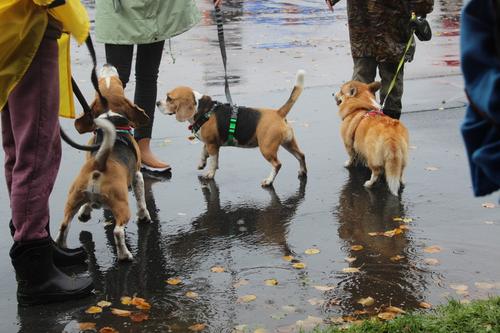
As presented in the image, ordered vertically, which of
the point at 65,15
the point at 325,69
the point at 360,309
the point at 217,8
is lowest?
the point at 325,69

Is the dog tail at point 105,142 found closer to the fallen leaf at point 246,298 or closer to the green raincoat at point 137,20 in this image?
the fallen leaf at point 246,298

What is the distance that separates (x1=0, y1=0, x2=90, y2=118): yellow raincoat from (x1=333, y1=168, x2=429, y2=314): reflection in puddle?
2.07 metres

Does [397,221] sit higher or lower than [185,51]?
higher

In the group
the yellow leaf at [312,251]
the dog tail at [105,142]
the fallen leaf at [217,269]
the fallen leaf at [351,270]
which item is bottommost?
the yellow leaf at [312,251]

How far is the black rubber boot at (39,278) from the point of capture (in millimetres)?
4051

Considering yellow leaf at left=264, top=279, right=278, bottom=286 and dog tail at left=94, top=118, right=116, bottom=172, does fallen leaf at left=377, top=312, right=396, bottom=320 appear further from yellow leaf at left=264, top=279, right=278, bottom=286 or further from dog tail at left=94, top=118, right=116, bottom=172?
dog tail at left=94, top=118, right=116, bottom=172

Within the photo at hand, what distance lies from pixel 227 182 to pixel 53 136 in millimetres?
2589

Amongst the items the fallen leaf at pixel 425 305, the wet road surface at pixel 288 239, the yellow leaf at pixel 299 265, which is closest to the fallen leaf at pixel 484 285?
the wet road surface at pixel 288 239

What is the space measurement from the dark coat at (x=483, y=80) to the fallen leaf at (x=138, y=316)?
2334mm

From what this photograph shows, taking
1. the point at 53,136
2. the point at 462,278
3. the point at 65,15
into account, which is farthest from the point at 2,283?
the point at 462,278

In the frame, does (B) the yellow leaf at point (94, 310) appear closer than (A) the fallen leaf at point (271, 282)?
Yes

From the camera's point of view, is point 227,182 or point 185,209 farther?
point 227,182

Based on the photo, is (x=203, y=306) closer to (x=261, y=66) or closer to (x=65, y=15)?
(x=65, y=15)

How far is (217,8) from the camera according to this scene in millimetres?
6477
